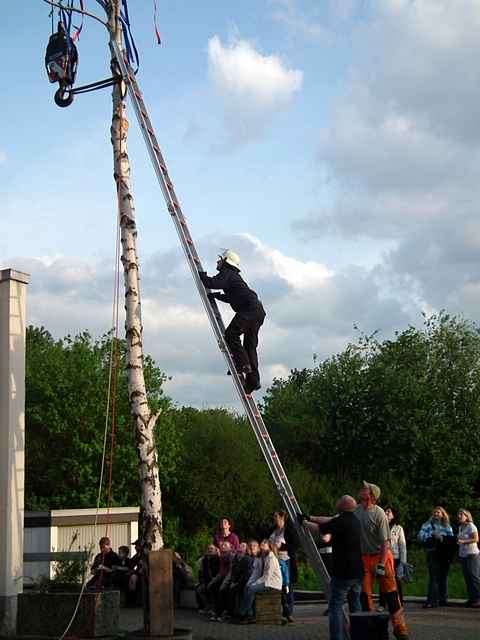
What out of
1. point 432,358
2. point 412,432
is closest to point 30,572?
point 412,432

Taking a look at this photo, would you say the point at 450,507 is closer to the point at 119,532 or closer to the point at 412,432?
the point at 412,432

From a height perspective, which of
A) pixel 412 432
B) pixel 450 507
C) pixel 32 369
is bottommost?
pixel 450 507

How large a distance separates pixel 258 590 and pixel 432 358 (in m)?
33.1

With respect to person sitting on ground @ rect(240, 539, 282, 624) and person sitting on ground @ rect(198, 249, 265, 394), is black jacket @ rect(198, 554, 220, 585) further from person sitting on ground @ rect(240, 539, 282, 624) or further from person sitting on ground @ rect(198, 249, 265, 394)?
person sitting on ground @ rect(198, 249, 265, 394)

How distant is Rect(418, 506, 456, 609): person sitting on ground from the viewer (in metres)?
15.0

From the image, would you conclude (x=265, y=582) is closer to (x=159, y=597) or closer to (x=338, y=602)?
(x=159, y=597)

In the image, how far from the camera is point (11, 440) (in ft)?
41.4

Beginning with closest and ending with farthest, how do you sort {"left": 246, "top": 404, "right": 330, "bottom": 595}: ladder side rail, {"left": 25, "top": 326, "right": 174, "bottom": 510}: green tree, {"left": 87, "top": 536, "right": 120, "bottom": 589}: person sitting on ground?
{"left": 246, "top": 404, "right": 330, "bottom": 595}: ladder side rail < {"left": 87, "top": 536, "right": 120, "bottom": 589}: person sitting on ground < {"left": 25, "top": 326, "right": 174, "bottom": 510}: green tree

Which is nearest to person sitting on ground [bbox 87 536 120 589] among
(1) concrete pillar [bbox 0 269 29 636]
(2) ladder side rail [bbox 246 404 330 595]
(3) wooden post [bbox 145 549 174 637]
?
(1) concrete pillar [bbox 0 269 29 636]

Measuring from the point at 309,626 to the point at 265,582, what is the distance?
0.91m

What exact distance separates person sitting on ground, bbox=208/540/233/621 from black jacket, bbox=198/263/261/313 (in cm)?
469

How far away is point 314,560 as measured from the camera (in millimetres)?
10289

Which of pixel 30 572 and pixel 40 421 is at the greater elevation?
pixel 40 421

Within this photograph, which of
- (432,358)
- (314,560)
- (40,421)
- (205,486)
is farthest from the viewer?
(432,358)
